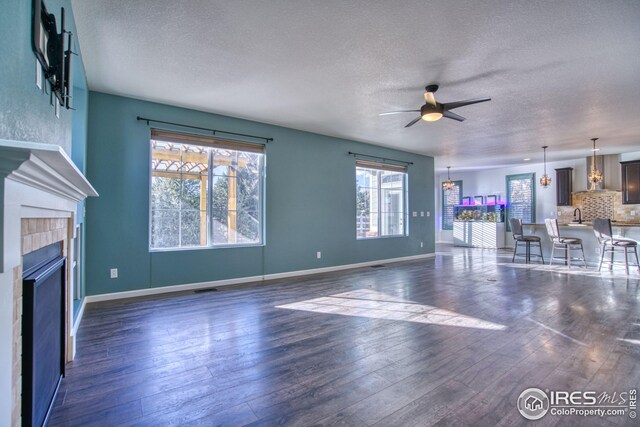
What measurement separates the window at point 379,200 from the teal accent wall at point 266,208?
23 cm

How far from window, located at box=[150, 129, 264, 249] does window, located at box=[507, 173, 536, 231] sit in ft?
28.6

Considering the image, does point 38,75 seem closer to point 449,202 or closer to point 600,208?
point 600,208

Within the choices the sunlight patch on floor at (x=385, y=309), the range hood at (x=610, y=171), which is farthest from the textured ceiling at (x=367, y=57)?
the range hood at (x=610, y=171)

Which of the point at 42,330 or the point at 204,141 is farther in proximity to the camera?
the point at 204,141

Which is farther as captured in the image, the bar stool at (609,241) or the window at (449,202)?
the window at (449,202)

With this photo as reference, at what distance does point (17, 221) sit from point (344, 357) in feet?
6.94

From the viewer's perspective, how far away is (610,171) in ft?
25.6

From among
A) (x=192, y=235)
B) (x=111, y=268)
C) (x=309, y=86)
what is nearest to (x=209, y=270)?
(x=192, y=235)

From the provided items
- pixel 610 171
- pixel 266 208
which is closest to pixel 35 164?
pixel 266 208

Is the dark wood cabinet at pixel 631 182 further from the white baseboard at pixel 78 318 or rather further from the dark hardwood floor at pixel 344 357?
the white baseboard at pixel 78 318

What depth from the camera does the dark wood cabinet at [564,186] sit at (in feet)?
28.1

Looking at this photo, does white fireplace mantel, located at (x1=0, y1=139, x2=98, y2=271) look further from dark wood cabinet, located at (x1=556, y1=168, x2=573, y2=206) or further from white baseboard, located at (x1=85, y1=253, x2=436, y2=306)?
dark wood cabinet, located at (x1=556, y1=168, x2=573, y2=206)

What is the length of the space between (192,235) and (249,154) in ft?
5.42

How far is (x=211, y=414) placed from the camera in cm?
170
